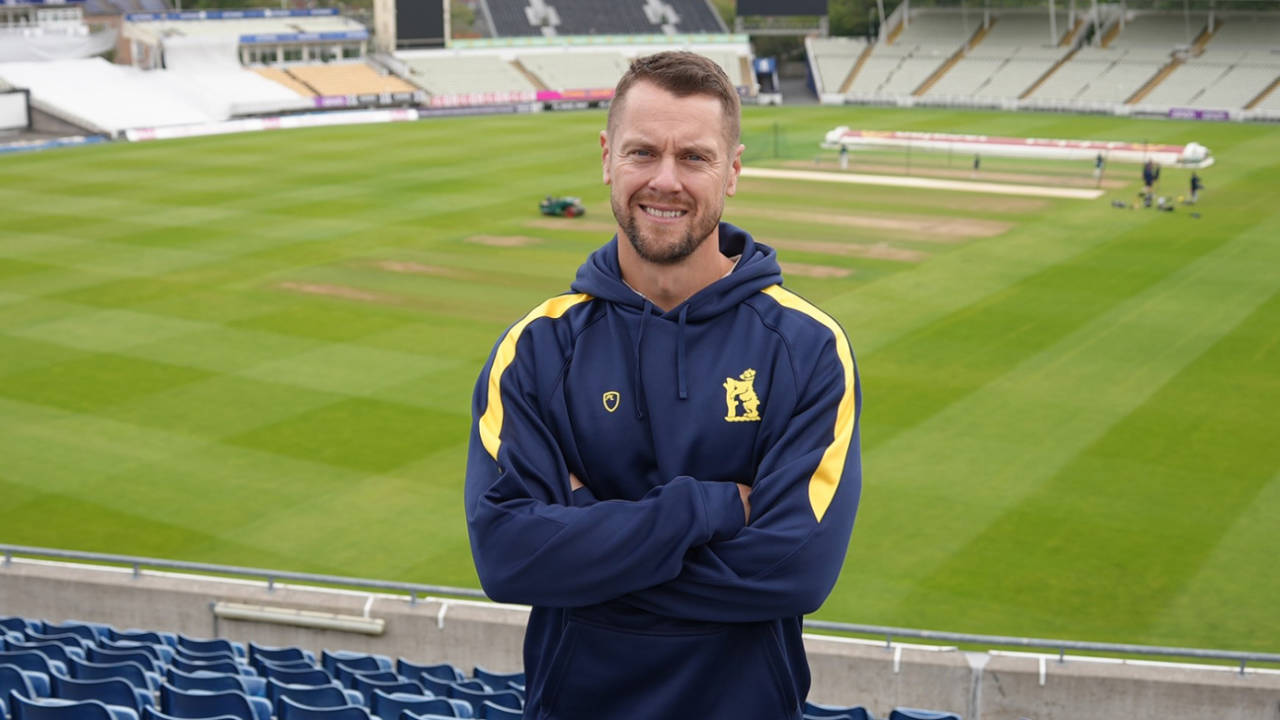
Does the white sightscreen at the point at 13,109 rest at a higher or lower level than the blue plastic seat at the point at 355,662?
lower

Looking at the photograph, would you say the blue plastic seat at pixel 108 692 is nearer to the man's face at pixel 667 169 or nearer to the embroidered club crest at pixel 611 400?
the embroidered club crest at pixel 611 400

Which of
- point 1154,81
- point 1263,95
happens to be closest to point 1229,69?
point 1154,81

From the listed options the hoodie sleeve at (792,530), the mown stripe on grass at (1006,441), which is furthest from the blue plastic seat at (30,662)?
the mown stripe on grass at (1006,441)

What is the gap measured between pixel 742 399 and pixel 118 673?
8.38m

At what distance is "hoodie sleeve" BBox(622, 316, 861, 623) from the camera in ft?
12.0

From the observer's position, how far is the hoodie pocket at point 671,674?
371 centimetres

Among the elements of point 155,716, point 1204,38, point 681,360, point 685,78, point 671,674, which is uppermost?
point 685,78

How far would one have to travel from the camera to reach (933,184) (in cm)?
5528

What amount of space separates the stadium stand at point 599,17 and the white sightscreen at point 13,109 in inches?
1650

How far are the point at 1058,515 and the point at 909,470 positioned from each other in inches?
112

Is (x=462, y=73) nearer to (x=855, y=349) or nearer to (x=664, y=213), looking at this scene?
(x=855, y=349)

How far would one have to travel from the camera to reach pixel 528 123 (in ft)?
273

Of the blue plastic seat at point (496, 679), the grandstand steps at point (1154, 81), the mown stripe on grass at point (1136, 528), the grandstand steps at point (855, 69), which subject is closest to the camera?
the blue plastic seat at point (496, 679)

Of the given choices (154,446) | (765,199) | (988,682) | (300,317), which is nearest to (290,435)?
(154,446)
